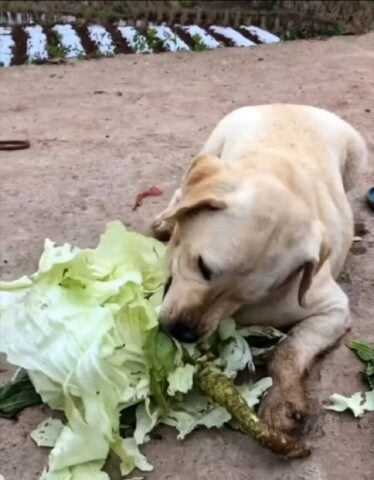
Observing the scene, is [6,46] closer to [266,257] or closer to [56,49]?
[56,49]

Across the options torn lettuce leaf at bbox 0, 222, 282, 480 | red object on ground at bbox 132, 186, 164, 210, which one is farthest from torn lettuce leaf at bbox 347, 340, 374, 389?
red object on ground at bbox 132, 186, 164, 210

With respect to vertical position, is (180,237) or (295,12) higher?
(180,237)

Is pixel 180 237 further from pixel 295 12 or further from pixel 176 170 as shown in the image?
pixel 295 12

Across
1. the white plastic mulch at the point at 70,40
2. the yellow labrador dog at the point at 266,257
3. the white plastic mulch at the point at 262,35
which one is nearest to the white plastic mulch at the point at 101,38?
the white plastic mulch at the point at 70,40

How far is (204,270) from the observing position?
294cm

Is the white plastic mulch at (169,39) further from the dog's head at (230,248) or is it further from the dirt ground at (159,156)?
the dog's head at (230,248)

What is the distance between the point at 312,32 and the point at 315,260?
6.57 metres

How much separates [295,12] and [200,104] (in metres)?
3.87

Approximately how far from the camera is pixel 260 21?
9.73 m

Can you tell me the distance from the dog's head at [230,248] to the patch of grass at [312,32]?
624cm

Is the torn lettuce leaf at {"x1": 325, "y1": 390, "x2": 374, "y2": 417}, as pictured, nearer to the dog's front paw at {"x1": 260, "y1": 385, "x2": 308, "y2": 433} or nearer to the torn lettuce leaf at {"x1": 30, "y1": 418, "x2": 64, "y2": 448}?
the dog's front paw at {"x1": 260, "y1": 385, "x2": 308, "y2": 433}

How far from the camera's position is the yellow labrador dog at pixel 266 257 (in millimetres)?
2947

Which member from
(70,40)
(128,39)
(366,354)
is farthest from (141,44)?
(366,354)

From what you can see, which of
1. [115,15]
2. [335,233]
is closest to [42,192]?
[335,233]
